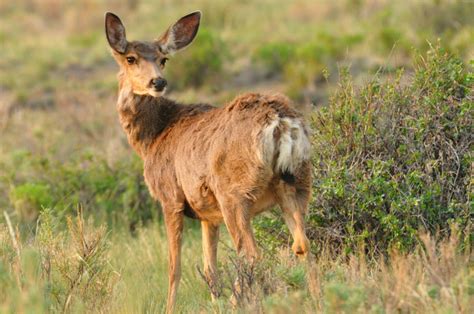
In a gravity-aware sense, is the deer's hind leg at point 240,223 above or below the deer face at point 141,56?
below

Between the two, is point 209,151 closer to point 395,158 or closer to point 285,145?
point 285,145

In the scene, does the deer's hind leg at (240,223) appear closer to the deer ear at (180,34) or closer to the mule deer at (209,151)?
the mule deer at (209,151)

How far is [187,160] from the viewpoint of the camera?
29.9 feet

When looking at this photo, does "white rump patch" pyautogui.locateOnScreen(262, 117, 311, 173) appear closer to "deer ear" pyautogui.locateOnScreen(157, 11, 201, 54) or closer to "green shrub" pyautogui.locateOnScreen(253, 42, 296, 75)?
"deer ear" pyautogui.locateOnScreen(157, 11, 201, 54)

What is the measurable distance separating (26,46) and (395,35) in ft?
30.5

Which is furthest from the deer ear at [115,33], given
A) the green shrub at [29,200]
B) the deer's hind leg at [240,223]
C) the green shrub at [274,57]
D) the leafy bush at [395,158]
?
the green shrub at [274,57]

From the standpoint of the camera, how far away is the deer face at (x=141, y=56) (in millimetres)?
9828

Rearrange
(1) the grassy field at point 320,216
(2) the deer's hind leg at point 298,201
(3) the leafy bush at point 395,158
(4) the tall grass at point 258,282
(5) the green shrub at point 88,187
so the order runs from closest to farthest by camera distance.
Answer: (4) the tall grass at point 258,282 < (1) the grassy field at point 320,216 < (2) the deer's hind leg at point 298,201 < (3) the leafy bush at point 395,158 < (5) the green shrub at point 88,187

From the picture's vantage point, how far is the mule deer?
8094 millimetres

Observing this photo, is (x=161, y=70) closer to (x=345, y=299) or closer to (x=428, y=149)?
(x=428, y=149)

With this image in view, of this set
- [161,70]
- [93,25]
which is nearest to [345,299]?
[161,70]

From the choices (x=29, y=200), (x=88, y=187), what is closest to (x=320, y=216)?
(x=29, y=200)

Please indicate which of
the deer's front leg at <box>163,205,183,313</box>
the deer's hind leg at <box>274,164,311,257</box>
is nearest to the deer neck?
the deer's front leg at <box>163,205,183,313</box>

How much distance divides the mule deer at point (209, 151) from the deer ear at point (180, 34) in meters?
0.01
